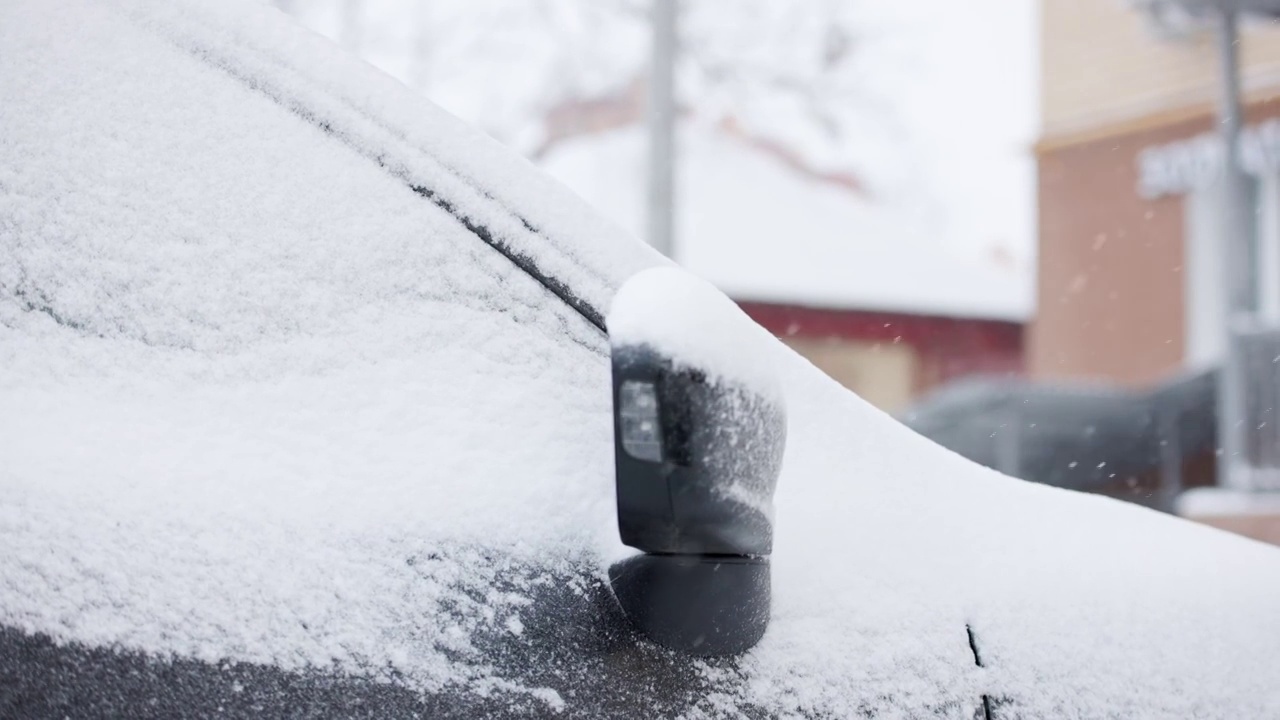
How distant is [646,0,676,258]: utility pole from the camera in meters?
6.21

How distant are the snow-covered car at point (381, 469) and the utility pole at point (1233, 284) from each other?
6333mm

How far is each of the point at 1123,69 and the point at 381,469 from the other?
38.6ft

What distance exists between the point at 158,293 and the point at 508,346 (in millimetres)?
405

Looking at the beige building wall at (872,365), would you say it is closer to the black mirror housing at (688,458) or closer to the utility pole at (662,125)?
the utility pole at (662,125)

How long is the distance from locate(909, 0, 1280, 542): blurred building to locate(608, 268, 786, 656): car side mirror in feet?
25.9

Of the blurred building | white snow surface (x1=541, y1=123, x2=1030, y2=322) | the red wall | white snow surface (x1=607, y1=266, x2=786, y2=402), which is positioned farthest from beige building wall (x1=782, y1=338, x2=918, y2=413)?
white snow surface (x1=607, y1=266, x2=786, y2=402)

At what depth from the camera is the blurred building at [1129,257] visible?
947 centimetres

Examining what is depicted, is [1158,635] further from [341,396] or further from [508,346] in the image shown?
[341,396]

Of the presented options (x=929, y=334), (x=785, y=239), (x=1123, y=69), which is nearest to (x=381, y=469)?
(x=1123, y=69)

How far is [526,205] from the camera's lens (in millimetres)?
1447

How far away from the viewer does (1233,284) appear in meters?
7.45

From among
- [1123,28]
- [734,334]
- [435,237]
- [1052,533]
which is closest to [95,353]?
[435,237]

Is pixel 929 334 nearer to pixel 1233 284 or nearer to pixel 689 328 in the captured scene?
pixel 1233 284

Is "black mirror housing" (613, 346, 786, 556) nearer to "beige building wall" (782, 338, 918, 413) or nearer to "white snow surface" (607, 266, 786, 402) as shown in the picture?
"white snow surface" (607, 266, 786, 402)
